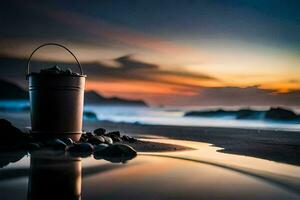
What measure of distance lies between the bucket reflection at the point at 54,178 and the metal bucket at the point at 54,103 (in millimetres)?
1856

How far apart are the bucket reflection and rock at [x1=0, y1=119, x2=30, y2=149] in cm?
180

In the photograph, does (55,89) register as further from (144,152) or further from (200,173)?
(200,173)

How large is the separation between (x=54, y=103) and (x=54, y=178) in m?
3.80

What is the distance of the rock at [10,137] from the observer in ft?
24.7

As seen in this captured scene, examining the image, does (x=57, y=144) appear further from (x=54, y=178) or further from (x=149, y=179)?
(x=149, y=179)

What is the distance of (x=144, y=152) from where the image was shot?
6.90 m

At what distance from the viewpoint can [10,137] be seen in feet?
25.5

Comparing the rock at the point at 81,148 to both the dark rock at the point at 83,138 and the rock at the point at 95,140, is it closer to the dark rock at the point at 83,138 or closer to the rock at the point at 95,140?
the rock at the point at 95,140

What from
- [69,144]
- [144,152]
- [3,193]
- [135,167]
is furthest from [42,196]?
[69,144]

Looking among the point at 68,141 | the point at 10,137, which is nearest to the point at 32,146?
the point at 68,141

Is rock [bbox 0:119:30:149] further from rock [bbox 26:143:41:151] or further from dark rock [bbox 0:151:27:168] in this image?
dark rock [bbox 0:151:27:168]

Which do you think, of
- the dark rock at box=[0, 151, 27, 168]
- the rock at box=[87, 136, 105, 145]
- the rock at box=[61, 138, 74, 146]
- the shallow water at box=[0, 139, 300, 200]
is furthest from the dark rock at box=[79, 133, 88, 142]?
the shallow water at box=[0, 139, 300, 200]

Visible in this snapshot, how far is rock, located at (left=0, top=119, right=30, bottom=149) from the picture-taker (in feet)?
24.7

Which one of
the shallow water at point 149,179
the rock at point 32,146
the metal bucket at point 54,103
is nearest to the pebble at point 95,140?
the metal bucket at point 54,103
